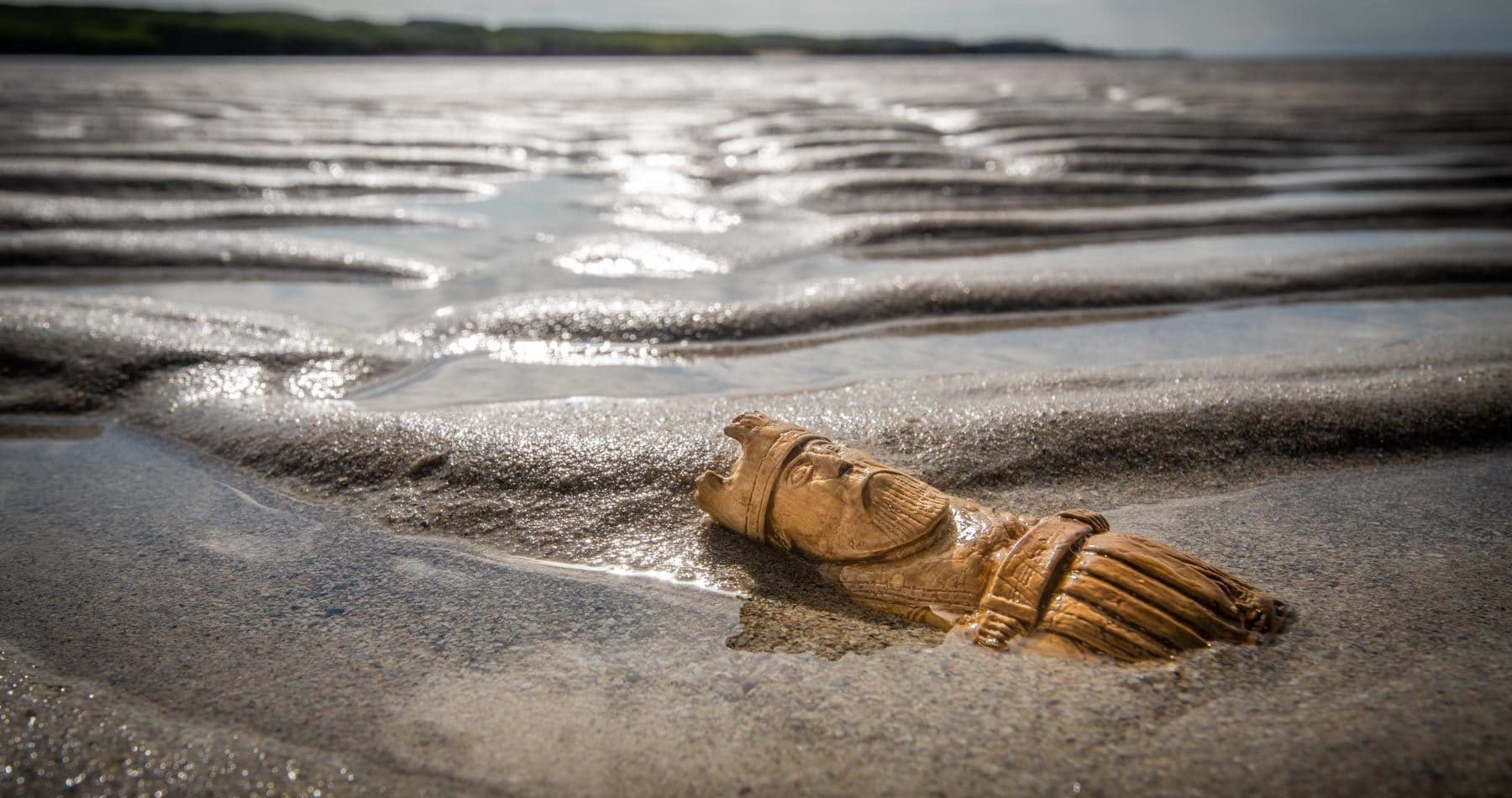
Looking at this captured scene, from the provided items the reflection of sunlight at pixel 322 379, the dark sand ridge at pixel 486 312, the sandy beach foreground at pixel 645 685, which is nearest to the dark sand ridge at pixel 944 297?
the dark sand ridge at pixel 486 312

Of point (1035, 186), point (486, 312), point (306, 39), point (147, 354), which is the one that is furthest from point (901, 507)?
point (306, 39)

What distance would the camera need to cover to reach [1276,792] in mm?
1679

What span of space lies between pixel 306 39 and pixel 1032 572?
→ 4334 centimetres

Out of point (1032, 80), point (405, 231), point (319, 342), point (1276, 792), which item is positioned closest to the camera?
point (1276, 792)

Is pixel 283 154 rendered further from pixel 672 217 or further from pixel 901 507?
pixel 901 507

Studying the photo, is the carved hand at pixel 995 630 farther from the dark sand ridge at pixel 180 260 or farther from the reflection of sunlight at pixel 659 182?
the reflection of sunlight at pixel 659 182

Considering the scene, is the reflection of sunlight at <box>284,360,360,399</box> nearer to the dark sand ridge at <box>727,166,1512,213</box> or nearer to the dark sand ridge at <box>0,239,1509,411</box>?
the dark sand ridge at <box>0,239,1509,411</box>

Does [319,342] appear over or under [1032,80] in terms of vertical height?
under

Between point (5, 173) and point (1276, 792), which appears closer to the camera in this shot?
point (1276, 792)

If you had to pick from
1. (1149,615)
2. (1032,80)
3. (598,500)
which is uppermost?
(1032,80)

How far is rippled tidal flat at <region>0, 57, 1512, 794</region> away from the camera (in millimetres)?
1876

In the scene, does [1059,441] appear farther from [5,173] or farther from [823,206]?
[5,173]

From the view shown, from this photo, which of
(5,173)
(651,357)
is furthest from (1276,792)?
(5,173)

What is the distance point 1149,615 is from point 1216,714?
0.23m
